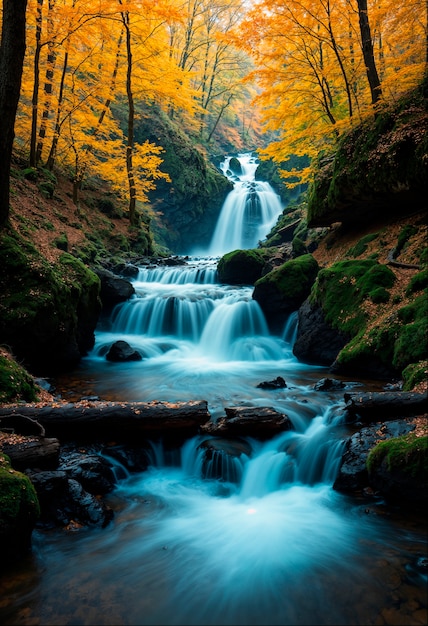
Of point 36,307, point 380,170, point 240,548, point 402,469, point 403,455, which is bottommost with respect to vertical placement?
point 240,548

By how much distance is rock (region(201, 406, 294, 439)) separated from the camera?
577cm

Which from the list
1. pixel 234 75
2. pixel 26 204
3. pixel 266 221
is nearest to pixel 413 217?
pixel 26 204

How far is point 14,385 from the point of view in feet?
17.9

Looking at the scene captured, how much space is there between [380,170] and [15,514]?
10.3 m

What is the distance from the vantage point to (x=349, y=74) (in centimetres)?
1320

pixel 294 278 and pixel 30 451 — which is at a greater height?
pixel 294 278

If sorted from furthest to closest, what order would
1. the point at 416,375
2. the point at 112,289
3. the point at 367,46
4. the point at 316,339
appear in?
the point at 112,289, the point at 367,46, the point at 316,339, the point at 416,375

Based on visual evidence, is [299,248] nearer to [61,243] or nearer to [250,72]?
[250,72]

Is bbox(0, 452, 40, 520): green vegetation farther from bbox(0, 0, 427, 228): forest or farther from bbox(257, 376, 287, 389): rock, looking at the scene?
bbox(0, 0, 427, 228): forest

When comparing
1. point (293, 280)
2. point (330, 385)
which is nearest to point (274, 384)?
point (330, 385)

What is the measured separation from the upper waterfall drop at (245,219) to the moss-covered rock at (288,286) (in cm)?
Answer: 1612

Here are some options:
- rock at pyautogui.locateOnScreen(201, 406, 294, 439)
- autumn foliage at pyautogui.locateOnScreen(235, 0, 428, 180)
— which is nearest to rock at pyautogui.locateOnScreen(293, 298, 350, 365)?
rock at pyautogui.locateOnScreen(201, 406, 294, 439)

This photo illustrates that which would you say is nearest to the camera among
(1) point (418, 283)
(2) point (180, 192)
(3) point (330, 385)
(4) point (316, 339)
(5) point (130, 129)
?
(3) point (330, 385)

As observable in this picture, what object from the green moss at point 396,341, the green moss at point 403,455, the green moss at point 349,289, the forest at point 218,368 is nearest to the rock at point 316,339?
the forest at point 218,368
